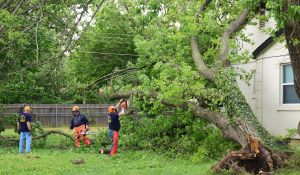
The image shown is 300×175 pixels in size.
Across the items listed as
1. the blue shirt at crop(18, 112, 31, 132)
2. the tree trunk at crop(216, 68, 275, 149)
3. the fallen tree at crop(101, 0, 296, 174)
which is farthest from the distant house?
the blue shirt at crop(18, 112, 31, 132)

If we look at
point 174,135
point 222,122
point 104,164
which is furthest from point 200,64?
point 104,164

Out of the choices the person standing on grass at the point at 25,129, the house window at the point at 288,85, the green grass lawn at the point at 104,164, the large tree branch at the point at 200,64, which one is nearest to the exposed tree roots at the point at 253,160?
the green grass lawn at the point at 104,164

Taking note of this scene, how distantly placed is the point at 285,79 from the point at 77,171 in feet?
27.7

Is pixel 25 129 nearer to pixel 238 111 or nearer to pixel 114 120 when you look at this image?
pixel 114 120

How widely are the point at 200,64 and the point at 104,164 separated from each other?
399 cm

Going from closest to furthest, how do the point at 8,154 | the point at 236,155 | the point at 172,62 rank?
the point at 236,155
the point at 172,62
the point at 8,154

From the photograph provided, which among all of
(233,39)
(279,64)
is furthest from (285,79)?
(233,39)

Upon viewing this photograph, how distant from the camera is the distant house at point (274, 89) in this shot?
55.4 feet

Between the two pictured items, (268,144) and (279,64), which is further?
(279,64)

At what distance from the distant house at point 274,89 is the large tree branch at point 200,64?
1.95m

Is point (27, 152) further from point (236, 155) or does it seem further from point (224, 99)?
point (236, 155)

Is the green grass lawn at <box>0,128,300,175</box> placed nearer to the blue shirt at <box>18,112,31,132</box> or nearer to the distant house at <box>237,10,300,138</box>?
the blue shirt at <box>18,112,31,132</box>

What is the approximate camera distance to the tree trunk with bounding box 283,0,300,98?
7.41 meters

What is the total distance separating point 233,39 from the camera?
1495 cm
